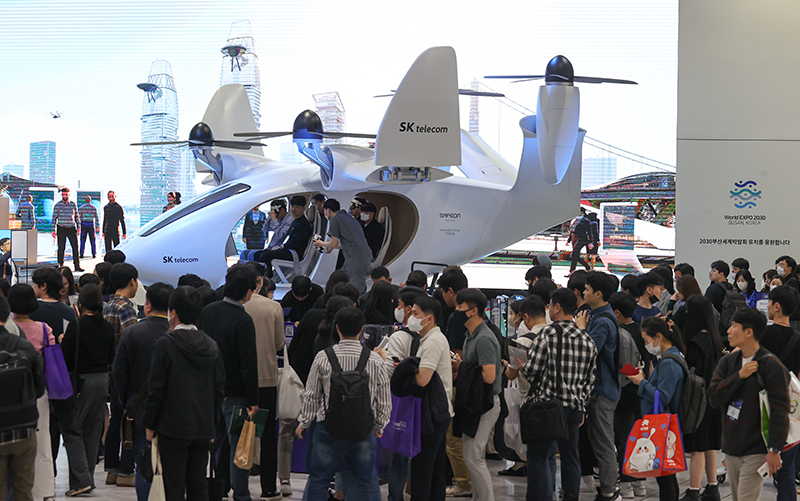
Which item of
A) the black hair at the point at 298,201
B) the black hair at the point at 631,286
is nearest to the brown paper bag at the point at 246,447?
the black hair at the point at 631,286

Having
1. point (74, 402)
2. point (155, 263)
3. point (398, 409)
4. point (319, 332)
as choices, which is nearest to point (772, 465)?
point (398, 409)

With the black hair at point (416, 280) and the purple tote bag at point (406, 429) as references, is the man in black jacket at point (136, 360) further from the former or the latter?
the black hair at point (416, 280)

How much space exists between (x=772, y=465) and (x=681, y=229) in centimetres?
668

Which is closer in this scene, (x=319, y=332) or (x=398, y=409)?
(x=398, y=409)

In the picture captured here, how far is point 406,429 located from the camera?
12.1 feet

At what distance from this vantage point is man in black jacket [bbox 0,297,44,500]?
10.5 feet

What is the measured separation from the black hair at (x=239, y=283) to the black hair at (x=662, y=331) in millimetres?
2363

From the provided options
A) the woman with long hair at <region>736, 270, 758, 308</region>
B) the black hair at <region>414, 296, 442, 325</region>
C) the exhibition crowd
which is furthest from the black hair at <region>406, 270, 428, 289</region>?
the woman with long hair at <region>736, 270, 758, 308</region>

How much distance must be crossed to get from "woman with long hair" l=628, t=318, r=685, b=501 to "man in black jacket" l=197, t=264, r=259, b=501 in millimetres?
2205

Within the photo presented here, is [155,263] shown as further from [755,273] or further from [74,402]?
[755,273]

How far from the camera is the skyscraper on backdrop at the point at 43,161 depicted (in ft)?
67.3

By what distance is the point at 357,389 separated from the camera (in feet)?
10.9

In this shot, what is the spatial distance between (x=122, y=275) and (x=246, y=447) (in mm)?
1415

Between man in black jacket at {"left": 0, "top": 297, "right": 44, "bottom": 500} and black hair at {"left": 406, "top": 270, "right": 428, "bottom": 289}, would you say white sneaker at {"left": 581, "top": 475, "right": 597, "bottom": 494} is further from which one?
man in black jacket at {"left": 0, "top": 297, "right": 44, "bottom": 500}
